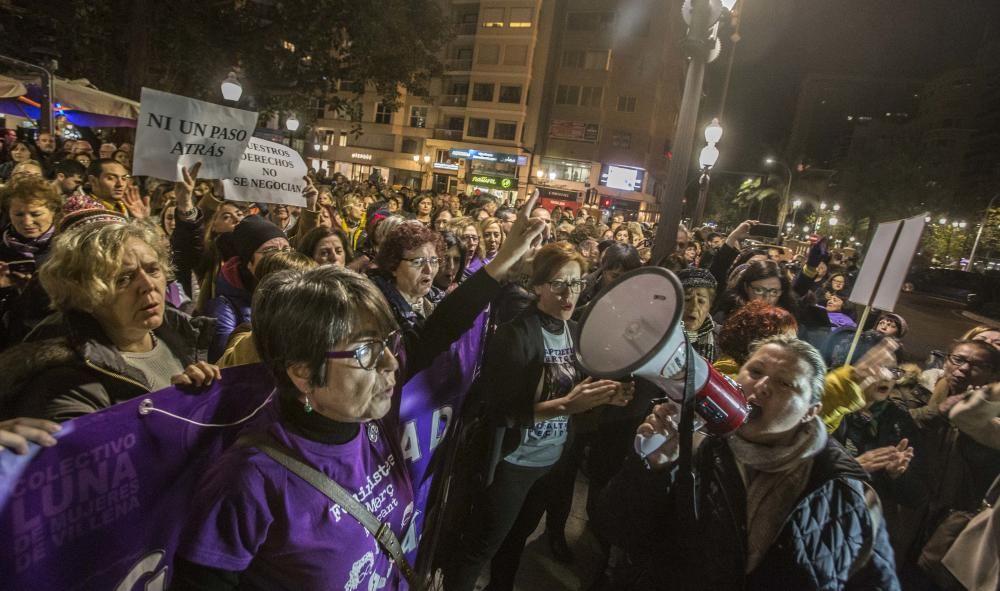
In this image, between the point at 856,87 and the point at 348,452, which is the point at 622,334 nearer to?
the point at 348,452

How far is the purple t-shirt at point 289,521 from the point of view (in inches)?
48.0

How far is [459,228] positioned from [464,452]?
2.54 m

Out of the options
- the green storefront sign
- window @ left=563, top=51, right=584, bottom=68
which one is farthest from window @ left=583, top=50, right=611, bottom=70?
the green storefront sign

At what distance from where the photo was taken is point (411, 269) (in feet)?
9.19

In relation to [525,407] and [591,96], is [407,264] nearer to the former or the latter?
[525,407]

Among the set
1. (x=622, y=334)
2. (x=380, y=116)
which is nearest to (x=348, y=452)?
(x=622, y=334)

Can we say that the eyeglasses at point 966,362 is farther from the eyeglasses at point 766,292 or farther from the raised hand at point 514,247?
the raised hand at point 514,247

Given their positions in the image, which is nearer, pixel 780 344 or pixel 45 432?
pixel 45 432

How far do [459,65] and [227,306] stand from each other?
4916cm

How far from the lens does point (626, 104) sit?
44094mm

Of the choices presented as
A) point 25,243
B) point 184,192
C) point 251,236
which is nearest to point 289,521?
point 251,236

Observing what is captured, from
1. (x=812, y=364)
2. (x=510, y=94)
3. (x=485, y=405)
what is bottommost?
(x=485, y=405)

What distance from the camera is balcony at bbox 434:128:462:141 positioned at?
4681 centimetres

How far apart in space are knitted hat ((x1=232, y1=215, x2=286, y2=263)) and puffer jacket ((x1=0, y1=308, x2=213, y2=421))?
4.49 feet
